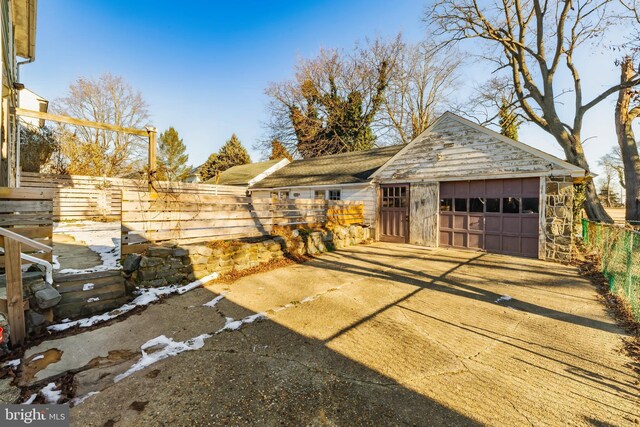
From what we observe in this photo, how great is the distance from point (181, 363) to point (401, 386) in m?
2.31

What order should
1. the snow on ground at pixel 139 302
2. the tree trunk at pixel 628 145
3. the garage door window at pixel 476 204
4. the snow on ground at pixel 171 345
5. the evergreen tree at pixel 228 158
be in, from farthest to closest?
the evergreen tree at pixel 228 158 < the tree trunk at pixel 628 145 < the garage door window at pixel 476 204 < the snow on ground at pixel 139 302 < the snow on ground at pixel 171 345

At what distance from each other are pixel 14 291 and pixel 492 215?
11.3 m

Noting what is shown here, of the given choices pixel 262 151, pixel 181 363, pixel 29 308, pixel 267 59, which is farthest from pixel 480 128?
pixel 262 151

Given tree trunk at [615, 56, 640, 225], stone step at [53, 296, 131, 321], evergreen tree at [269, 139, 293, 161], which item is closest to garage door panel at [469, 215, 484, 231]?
tree trunk at [615, 56, 640, 225]

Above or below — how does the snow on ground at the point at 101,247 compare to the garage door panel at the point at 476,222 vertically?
below

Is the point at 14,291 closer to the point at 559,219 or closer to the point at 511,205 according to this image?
the point at 511,205

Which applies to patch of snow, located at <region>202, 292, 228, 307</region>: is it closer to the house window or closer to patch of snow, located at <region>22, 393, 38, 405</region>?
patch of snow, located at <region>22, 393, 38, 405</region>

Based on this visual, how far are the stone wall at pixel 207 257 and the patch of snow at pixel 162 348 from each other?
6.58 feet

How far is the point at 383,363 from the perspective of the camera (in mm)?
3047

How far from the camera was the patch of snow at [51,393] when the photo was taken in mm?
2393

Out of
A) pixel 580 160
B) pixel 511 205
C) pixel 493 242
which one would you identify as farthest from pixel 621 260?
pixel 580 160

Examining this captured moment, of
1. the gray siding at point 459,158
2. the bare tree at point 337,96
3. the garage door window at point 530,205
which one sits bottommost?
the garage door window at point 530,205

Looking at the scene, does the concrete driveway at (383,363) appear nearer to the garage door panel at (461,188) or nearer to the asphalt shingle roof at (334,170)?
the garage door panel at (461,188)

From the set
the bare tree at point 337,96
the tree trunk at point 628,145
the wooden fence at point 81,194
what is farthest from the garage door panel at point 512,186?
the bare tree at point 337,96
